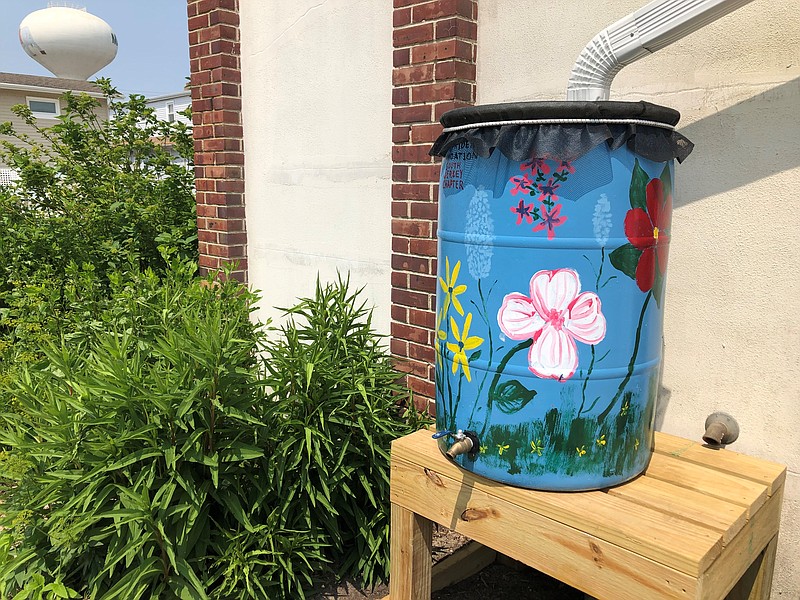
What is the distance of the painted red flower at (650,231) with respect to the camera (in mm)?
1655

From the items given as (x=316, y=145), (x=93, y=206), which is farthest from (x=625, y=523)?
(x=93, y=206)

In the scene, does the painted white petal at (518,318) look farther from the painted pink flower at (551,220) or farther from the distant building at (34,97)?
the distant building at (34,97)

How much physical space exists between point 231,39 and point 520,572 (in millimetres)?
3644

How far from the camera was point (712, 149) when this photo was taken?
7.04 feet

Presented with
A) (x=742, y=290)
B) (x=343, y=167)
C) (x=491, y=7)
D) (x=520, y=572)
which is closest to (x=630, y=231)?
(x=742, y=290)

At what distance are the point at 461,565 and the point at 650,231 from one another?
1736 millimetres

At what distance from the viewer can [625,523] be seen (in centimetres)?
157

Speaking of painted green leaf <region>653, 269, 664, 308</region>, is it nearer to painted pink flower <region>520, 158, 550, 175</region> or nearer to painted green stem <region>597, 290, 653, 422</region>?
painted green stem <region>597, 290, 653, 422</region>

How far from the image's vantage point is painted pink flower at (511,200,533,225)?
164cm

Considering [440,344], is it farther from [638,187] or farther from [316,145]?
[316,145]

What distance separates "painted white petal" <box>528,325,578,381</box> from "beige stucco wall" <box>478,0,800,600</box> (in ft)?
2.86

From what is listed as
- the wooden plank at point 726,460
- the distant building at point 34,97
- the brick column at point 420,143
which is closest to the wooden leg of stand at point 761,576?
the wooden plank at point 726,460

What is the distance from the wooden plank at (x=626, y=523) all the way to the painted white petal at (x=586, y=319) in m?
0.44

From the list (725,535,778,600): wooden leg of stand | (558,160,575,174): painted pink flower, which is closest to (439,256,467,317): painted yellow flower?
(558,160,575,174): painted pink flower
